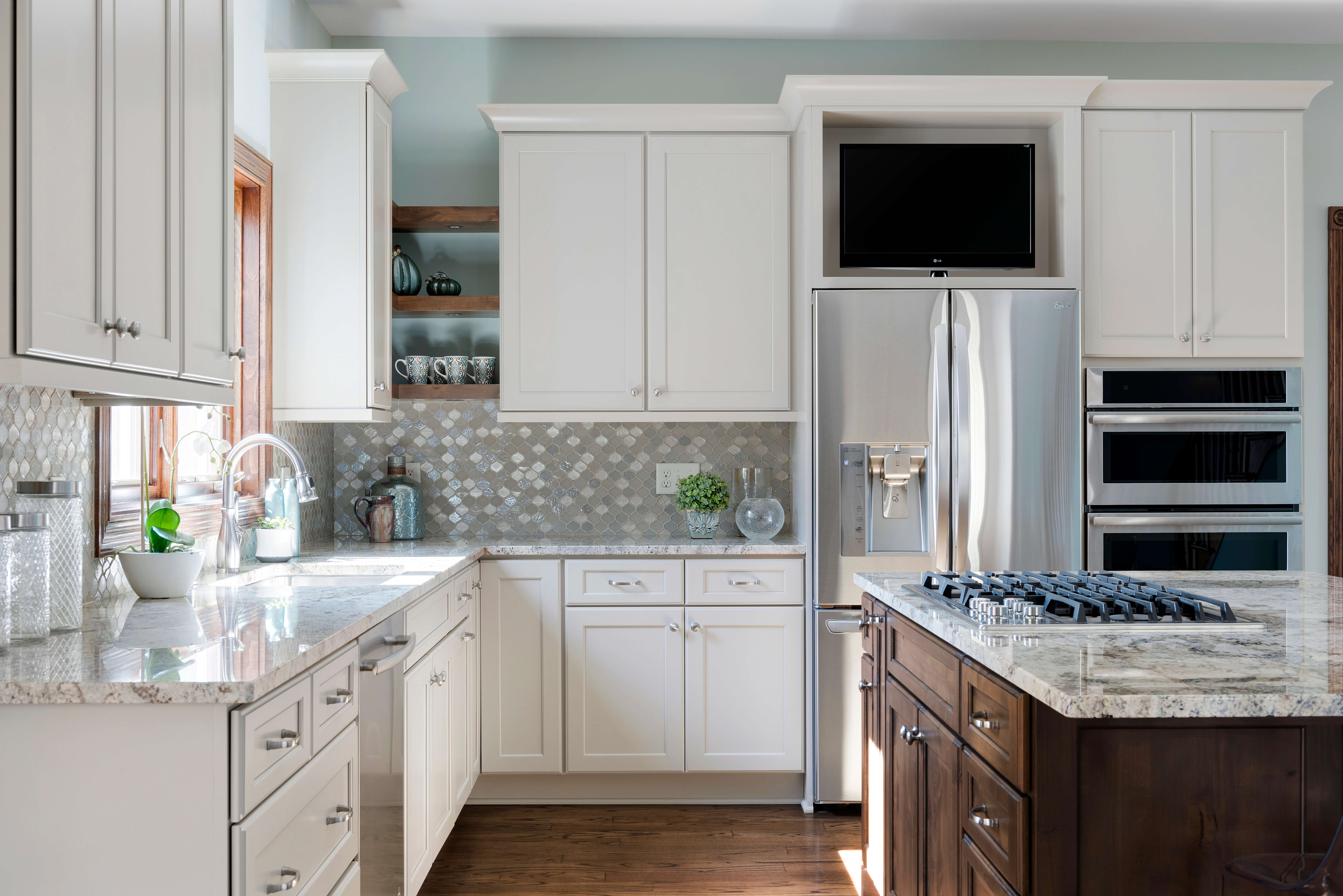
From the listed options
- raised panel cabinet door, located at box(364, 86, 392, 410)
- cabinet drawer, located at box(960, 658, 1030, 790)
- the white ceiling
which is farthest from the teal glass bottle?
cabinet drawer, located at box(960, 658, 1030, 790)

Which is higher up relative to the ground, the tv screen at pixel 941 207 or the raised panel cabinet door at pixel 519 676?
the tv screen at pixel 941 207

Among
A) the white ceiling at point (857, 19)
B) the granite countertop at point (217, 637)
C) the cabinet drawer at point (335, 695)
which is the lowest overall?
the cabinet drawer at point (335, 695)

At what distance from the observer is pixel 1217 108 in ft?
10.2

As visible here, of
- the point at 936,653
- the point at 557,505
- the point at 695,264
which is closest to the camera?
the point at 936,653

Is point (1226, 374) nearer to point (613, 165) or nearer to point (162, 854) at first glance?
point (613, 165)

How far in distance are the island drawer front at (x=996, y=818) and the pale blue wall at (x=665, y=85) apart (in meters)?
2.88

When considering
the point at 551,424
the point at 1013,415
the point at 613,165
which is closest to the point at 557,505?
the point at 551,424

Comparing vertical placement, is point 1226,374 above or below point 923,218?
below

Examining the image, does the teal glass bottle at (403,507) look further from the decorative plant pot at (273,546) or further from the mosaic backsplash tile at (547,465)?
the decorative plant pot at (273,546)

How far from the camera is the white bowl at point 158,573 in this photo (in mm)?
1965

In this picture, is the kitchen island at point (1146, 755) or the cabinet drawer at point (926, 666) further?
the cabinet drawer at point (926, 666)

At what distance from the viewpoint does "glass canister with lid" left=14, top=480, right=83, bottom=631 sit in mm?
1612

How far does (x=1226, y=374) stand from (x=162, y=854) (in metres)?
3.38

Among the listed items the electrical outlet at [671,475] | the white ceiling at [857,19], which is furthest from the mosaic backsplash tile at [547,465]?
the white ceiling at [857,19]
